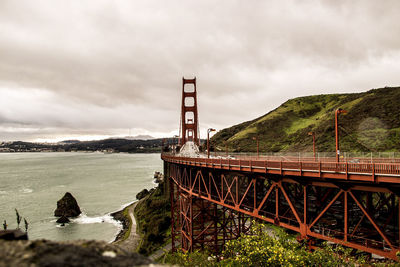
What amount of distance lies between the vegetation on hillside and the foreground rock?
3512cm

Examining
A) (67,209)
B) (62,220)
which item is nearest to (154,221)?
(62,220)

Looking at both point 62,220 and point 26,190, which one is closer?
point 62,220

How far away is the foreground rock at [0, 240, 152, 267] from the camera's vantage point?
2666mm

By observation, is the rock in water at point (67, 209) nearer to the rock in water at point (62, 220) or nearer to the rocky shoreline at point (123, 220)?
the rock in water at point (62, 220)

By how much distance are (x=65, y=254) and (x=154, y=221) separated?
43.5m

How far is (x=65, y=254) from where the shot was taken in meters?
2.93

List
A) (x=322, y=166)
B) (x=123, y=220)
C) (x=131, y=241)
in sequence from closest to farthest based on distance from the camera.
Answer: (x=322, y=166)
(x=131, y=241)
(x=123, y=220)

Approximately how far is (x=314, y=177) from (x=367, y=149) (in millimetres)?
44978

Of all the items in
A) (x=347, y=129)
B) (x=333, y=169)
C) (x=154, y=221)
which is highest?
(x=347, y=129)

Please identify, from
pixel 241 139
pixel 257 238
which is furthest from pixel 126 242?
pixel 241 139

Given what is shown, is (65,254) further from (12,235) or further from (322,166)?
(322,166)

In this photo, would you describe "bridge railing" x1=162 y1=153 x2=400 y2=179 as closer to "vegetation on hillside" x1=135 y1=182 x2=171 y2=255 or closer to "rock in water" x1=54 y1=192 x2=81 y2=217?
"vegetation on hillside" x1=135 y1=182 x2=171 y2=255

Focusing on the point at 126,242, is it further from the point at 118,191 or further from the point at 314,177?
the point at 118,191

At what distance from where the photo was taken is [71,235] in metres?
44.9
